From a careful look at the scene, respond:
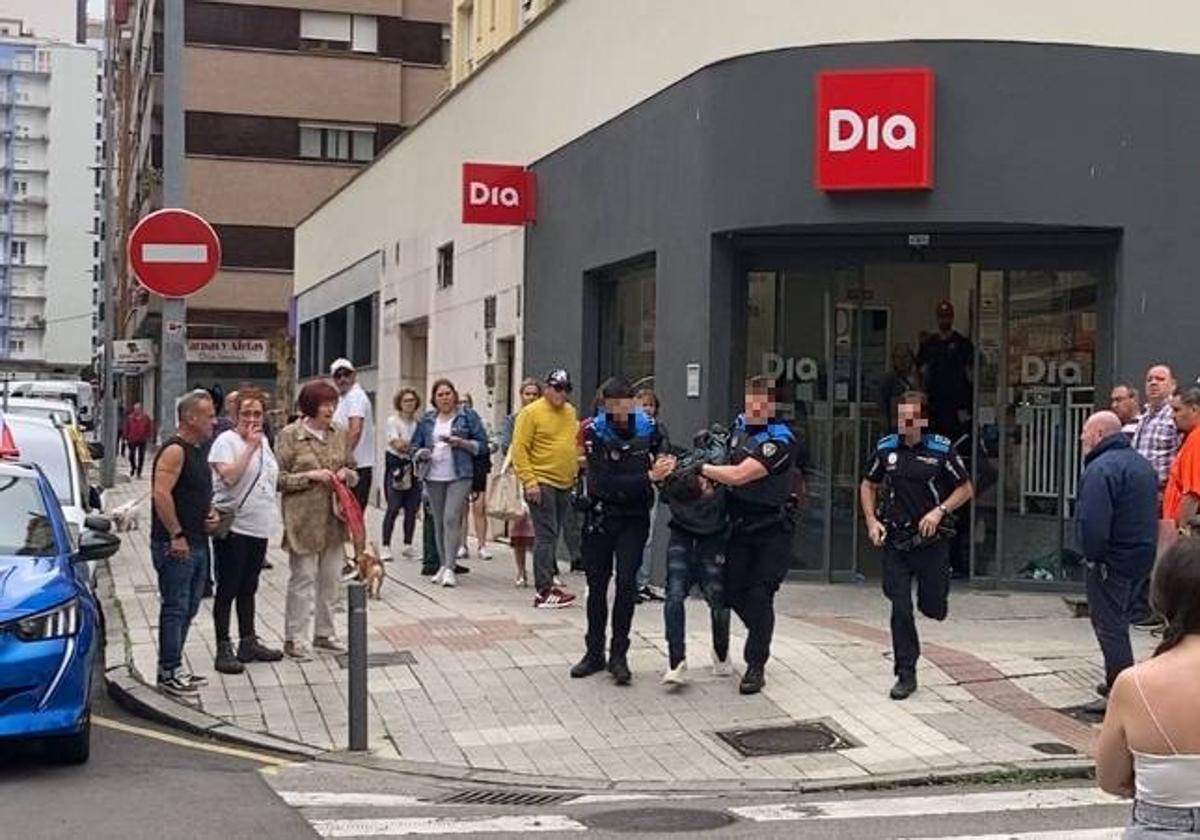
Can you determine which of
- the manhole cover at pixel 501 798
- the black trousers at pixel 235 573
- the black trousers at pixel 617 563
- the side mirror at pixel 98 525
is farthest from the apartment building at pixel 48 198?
the manhole cover at pixel 501 798

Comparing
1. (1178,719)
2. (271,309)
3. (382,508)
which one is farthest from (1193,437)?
(271,309)

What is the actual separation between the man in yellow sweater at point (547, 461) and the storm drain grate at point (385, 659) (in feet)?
6.58

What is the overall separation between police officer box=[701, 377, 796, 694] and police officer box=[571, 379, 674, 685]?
1.86 ft

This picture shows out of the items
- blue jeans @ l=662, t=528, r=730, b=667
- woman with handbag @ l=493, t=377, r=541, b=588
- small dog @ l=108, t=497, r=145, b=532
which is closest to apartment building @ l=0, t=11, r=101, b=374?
small dog @ l=108, t=497, r=145, b=532

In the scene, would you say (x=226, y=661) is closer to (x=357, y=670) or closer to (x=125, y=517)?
(x=357, y=670)

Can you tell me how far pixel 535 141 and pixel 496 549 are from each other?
4659mm

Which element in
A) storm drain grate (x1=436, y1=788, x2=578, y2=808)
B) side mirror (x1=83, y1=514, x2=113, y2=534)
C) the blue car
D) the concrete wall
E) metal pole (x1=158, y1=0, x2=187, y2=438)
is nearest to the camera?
the blue car

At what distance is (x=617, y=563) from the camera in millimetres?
10211

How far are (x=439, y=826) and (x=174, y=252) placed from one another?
5772 millimetres

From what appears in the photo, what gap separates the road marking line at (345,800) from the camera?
7.66 metres

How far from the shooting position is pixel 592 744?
9086 millimetres

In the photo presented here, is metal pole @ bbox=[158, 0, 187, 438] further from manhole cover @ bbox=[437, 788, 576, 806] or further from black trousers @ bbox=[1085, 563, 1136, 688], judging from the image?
black trousers @ bbox=[1085, 563, 1136, 688]

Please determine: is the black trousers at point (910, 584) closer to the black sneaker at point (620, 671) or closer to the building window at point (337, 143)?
the black sneaker at point (620, 671)

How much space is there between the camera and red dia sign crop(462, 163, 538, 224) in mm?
18062
